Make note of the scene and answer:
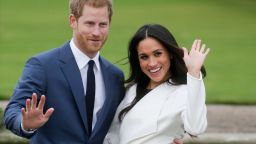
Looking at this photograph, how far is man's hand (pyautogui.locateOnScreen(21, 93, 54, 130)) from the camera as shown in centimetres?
347

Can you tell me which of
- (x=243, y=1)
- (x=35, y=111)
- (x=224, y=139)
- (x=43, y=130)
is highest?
(x=35, y=111)

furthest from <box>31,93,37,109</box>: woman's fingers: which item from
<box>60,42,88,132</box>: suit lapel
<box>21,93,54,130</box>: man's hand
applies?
<box>60,42,88,132</box>: suit lapel

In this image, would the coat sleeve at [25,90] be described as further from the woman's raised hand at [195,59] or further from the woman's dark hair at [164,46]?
the woman's raised hand at [195,59]

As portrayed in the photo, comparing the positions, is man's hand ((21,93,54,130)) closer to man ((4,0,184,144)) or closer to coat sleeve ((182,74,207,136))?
man ((4,0,184,144))

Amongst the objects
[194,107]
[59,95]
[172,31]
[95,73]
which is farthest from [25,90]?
[172,31]

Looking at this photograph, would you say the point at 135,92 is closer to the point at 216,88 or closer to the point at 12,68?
the point at 216,88

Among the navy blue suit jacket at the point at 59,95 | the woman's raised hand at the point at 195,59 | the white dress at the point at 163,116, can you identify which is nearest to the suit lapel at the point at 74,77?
the navy blue suit jacket at the point at 59,95

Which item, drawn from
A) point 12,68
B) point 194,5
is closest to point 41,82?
point 12,68

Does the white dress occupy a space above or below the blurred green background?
above

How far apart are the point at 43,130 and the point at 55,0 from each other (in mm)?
20798

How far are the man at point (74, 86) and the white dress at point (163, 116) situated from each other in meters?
0.15

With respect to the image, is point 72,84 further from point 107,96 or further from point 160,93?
point 160,93

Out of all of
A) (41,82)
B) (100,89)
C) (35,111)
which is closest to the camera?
(35,111)

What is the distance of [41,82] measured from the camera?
379 centimetres
